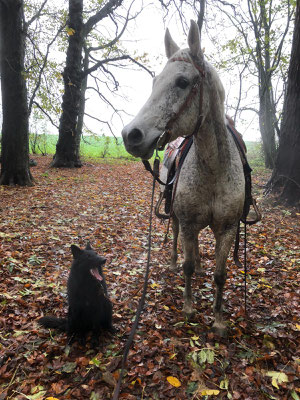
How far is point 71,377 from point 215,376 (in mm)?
1364

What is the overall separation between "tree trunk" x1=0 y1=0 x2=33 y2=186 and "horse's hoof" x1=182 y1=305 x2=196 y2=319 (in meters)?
7.70

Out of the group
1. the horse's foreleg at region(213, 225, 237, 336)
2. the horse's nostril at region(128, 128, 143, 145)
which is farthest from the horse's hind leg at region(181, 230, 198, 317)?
the horse's nostril at region(128, 128, 143, 145)

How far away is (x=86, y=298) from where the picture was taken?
2.79 m

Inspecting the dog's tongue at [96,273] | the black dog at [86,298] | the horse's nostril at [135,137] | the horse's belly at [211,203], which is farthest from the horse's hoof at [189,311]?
the horse's nostril at [135,137]

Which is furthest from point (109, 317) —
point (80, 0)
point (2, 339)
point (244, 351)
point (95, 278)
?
point (80, 0)

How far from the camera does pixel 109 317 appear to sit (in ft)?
9.67

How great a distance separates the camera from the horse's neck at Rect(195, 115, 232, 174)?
254 cm

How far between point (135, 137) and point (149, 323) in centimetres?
239

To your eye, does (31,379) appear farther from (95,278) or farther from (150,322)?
(150,322)

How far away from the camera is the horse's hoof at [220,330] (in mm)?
3000

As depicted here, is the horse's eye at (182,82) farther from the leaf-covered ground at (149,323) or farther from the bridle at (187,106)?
the leaf-covered ground at (149,323)

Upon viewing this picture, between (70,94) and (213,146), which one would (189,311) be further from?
(70,94)

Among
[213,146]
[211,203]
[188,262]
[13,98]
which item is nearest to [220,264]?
[188,262]

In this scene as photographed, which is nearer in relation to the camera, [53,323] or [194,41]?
[194,41]
